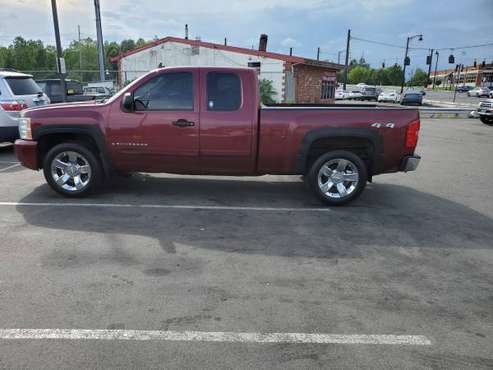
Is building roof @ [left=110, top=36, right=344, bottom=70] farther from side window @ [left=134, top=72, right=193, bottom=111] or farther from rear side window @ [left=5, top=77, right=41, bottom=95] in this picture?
side window @ [left=134, top=72, right=193, bottom=111]

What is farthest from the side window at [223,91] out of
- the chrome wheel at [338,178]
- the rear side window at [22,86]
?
the rear side window at [22,86]

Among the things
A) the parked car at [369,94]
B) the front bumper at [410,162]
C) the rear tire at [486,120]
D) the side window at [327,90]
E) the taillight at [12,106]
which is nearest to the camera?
the front bumper at [410,162]

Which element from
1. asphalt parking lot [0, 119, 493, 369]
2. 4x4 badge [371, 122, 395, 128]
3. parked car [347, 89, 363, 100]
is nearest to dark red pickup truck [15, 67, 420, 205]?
4x4 badge [371, 122, 395, 128]

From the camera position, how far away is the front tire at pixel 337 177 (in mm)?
6434

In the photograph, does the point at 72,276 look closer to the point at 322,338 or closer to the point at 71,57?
the point at 322,338

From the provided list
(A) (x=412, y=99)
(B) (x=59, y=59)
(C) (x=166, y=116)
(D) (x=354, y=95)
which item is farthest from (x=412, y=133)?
(D) (x=354, y=95)

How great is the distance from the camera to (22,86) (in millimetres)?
10508

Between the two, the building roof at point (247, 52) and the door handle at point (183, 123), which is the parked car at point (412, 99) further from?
the door handle at point (183, 123)

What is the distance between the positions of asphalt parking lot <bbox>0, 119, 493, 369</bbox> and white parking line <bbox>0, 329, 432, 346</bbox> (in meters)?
0.02

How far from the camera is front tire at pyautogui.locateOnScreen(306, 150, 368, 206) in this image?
6434 millimetres

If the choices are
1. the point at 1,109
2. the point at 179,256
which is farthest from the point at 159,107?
the point at 1,109

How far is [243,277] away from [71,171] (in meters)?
3.87

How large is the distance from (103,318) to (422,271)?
3.08m

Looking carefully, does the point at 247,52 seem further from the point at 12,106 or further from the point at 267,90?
the point at 12,106
